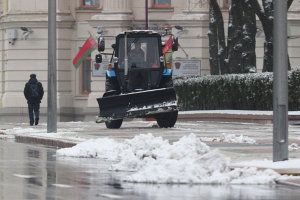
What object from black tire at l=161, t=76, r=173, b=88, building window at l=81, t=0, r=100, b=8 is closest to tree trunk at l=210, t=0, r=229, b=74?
building window at l=81, t=0, r=100, b=8

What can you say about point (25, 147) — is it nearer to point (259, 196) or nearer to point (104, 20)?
point (259, 196)

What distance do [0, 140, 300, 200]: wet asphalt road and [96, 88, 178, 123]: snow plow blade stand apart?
30.3 feet

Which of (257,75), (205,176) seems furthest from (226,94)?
(205,176)

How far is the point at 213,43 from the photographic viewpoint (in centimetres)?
3484

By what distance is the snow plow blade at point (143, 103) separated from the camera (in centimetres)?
2228

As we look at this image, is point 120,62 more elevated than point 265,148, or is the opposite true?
point 120,62

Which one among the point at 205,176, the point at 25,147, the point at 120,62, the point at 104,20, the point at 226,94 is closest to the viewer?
the point at 205,176

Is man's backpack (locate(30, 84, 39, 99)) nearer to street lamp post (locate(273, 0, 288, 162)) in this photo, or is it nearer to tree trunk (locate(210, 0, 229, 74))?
tree trunk (locate(210, 0, 229, 74))

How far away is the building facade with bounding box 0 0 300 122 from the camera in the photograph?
124 ft

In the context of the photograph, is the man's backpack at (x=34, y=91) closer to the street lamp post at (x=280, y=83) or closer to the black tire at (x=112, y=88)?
the black tire at (x=112, y=88)

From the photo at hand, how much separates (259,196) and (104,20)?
28871mm

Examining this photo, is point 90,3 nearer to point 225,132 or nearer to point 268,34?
point 268,34

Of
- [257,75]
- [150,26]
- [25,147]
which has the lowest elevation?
[25,147]

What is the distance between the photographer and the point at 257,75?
2803 cm
